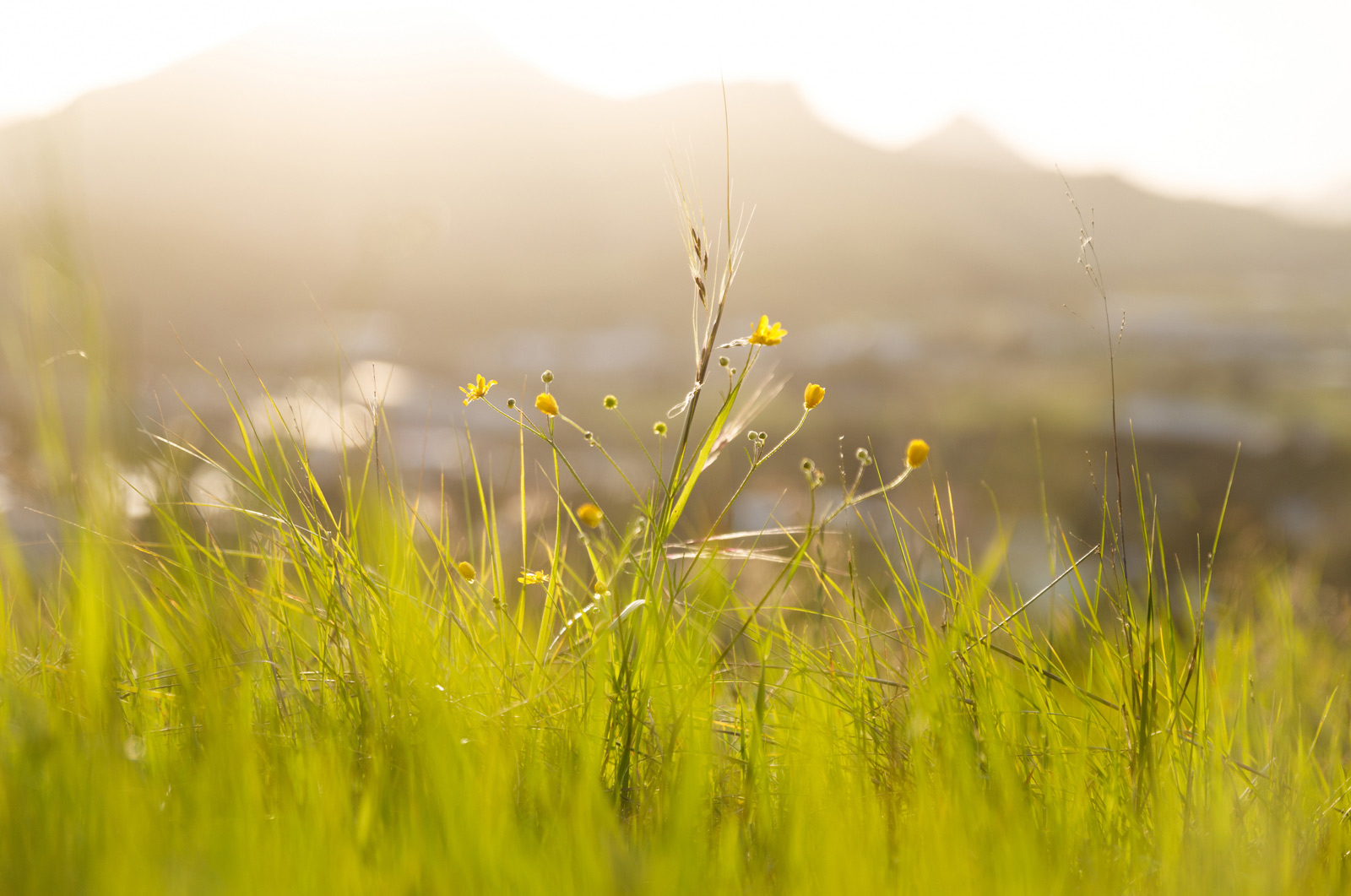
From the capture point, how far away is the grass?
726mm

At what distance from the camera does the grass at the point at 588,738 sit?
0.73m

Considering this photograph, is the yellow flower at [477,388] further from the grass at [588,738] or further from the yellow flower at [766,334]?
the yellow flower at [766,334]

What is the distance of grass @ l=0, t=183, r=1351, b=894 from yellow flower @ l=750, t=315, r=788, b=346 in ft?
0.03

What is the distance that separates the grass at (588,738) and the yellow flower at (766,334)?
0.01 metres

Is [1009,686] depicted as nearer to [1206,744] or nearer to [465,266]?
[1206,744]

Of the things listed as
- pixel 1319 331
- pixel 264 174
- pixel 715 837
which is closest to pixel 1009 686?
pixel 715 837

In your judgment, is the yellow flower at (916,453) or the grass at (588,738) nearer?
the grass at (588,738)

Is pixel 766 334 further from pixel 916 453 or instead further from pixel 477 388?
pixel 477 388

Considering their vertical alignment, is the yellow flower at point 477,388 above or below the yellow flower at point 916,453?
above

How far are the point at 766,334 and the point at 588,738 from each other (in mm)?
538

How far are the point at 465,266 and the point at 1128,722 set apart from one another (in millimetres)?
36829

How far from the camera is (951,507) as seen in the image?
4.09 feet

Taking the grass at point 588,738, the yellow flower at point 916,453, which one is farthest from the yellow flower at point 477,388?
the yellow flower at point 916,453

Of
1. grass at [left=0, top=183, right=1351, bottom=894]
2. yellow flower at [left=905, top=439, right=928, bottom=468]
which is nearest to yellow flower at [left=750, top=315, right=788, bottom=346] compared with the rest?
grass at [left=0, top=183, right=1351, bottom=894]
